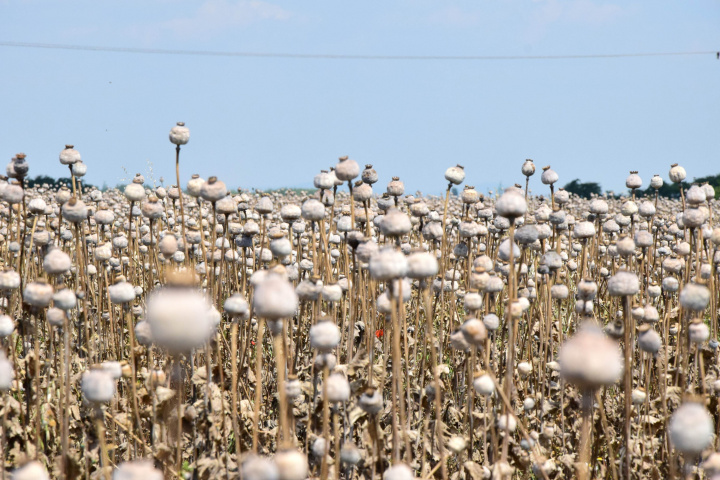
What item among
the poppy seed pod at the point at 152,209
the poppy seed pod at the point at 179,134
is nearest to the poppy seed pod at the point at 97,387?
the poppy seed pod at the point at 152,209

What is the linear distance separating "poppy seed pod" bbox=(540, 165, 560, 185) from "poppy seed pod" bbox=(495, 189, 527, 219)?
2.30 meters

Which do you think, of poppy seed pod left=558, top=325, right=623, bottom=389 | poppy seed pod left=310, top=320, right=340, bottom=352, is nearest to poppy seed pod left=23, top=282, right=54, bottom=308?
poppy seed pod left=310, top=320, right=340, bottom=352

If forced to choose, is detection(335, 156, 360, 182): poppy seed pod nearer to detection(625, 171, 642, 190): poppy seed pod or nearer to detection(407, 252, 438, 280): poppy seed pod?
detection(407, 252, 438, 280): poppy seed pod

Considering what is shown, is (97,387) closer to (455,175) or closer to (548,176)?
(455,175)

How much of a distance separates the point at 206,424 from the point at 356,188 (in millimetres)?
1490

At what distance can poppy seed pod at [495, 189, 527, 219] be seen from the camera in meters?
2.42

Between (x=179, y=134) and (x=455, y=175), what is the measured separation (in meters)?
1.57

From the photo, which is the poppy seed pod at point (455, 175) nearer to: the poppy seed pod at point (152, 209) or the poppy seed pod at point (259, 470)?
the poppy seed pod at point (152, 209)

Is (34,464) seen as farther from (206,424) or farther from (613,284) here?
(613,284)

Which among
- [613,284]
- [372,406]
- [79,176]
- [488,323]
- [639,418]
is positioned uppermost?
[79,176]

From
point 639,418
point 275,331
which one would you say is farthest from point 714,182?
point 275,331

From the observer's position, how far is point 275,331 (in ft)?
6.86

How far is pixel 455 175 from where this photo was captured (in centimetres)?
375

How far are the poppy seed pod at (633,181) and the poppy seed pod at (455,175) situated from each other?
1.95 metres
